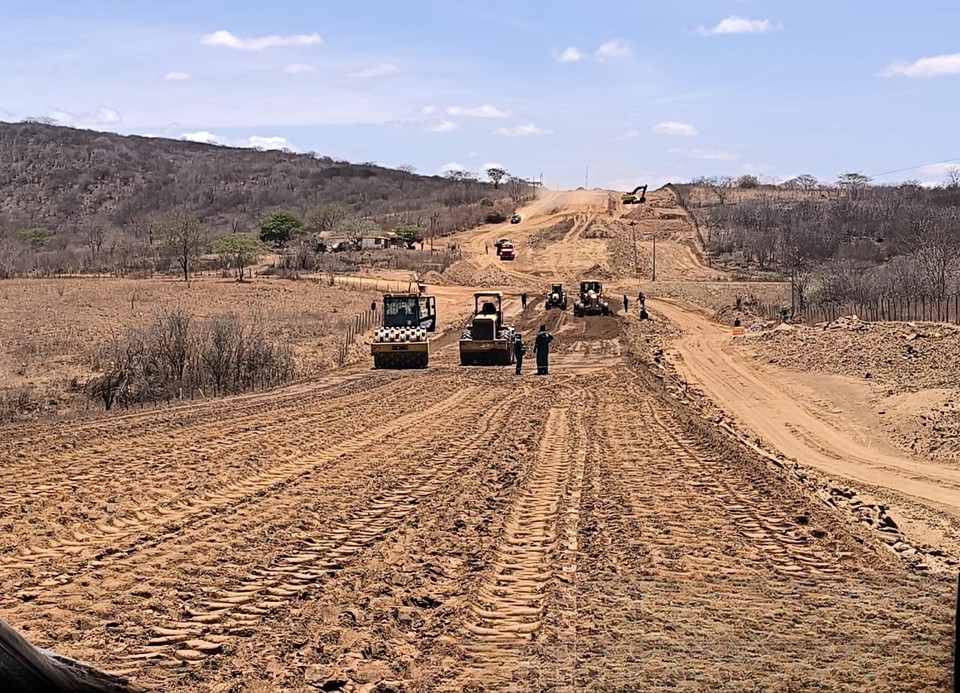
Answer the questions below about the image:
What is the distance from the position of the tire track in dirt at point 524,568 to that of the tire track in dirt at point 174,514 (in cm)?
351

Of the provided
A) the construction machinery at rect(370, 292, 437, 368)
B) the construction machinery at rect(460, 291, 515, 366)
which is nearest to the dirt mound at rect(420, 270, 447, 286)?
the construction machinery at rect(460, 291, 515, 366)

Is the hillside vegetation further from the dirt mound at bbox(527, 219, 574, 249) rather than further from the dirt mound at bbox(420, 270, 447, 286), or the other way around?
the dirt mound at bbox(420, 270, 447, 286)

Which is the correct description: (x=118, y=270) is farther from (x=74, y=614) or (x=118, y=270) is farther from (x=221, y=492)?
(x=74, y=614)

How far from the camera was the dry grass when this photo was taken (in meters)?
30.3

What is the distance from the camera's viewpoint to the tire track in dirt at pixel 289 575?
7.38 meters

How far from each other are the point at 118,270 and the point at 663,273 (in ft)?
144

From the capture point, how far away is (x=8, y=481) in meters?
13.6

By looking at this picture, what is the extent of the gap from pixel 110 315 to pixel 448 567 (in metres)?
41.4

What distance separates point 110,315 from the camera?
46750mm

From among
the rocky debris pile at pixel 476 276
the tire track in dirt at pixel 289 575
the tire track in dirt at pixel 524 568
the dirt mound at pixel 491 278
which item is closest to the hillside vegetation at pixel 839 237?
the dirt mound at pixel 491 278

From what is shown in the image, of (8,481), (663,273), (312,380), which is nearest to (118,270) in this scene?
(663,273)

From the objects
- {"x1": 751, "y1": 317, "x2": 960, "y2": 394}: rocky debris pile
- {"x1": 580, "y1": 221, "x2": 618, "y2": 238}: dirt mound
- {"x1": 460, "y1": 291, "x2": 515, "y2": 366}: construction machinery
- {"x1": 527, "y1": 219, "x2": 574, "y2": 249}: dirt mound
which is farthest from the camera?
{"x1": 580, "y1": 221, "x2": 618, "y2": 238}: dirt mound

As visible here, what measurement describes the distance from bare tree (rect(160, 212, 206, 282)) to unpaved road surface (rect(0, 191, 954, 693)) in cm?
5465

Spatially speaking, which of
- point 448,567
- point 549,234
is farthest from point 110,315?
point 549,234
